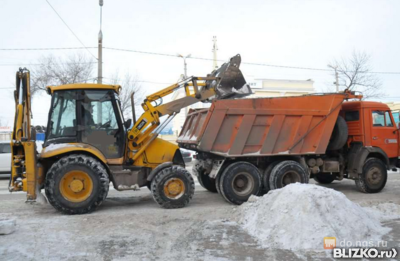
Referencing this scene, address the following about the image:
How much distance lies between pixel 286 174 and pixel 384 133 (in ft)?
11.1

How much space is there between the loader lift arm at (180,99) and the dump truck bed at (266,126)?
0.44 meters

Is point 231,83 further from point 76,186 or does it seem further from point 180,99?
point 76,186

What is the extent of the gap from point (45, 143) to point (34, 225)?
192cm

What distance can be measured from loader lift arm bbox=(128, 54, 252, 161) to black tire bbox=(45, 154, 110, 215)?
970 millimetres

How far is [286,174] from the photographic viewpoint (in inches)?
357

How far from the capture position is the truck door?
10.1m

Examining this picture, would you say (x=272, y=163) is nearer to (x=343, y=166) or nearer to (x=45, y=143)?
(x=343, y=166)

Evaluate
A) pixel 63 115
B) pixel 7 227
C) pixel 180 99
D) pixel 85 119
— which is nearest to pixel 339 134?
pixel 180 99

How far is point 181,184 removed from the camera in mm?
8109

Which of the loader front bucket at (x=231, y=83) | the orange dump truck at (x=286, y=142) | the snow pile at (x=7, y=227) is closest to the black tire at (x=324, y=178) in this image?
the orange dump truck at (x=286, y=142)

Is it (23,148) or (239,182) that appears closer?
(23,148)

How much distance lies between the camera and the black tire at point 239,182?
8.55 metres

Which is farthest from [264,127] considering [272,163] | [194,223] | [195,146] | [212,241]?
[212,241]

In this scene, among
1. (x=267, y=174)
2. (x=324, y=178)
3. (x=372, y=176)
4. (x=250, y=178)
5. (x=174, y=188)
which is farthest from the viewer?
(x=324, y=178)
